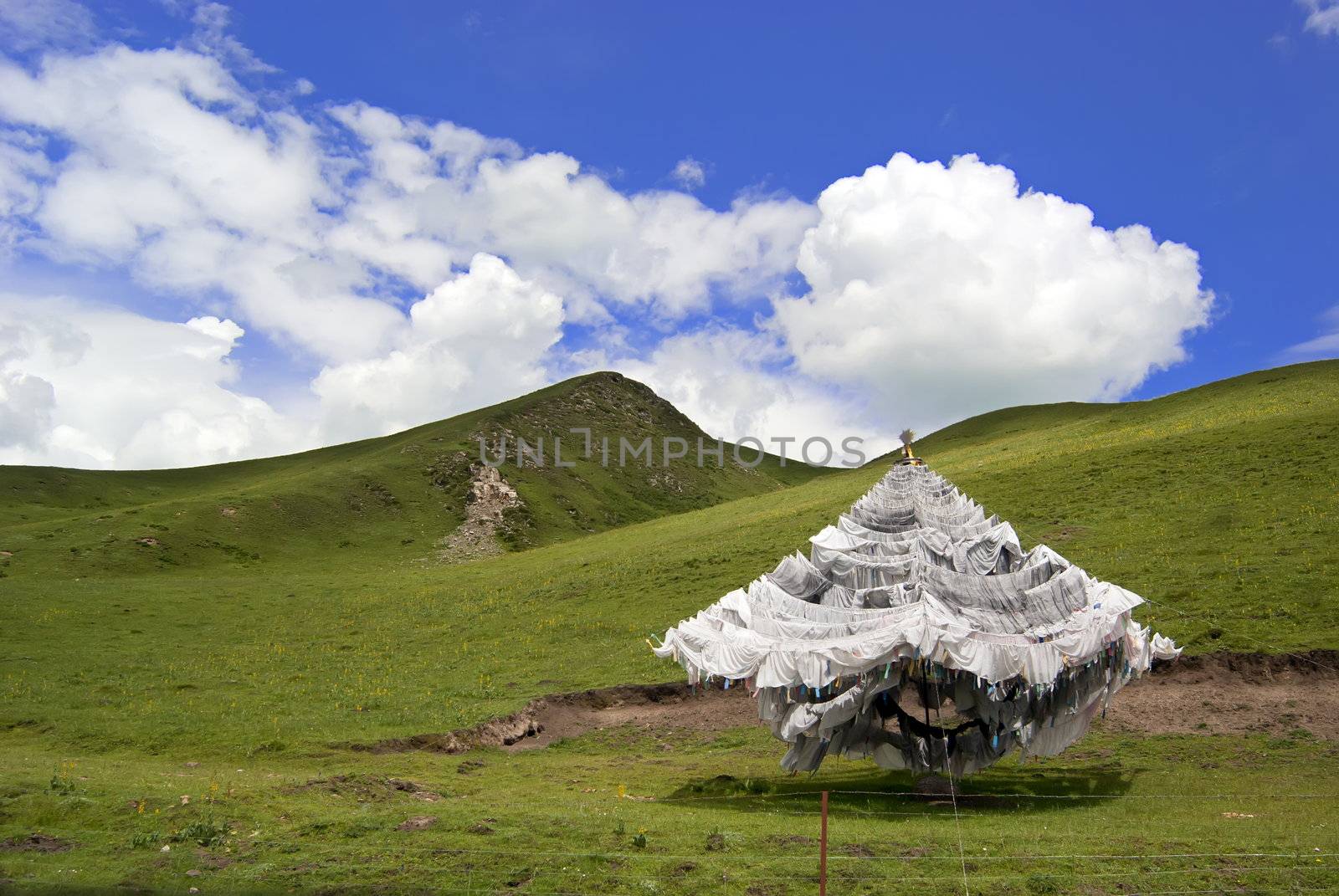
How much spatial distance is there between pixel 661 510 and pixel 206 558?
6414 cm

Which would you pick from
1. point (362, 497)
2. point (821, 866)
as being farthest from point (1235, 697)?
point (362, 497)

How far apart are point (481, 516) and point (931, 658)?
84310mm

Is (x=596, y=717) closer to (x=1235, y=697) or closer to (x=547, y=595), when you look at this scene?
(x=1235, y=697)

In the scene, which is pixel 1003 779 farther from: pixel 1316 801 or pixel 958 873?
pixel 958 873

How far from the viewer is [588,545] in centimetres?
7200

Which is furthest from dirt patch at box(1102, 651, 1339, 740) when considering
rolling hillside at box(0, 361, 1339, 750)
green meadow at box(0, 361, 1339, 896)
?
rolling hillside at box(0, 361, 1339, 750)

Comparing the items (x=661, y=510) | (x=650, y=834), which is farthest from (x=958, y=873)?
(x=661, y=510)

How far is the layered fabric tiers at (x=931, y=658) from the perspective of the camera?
1755cm

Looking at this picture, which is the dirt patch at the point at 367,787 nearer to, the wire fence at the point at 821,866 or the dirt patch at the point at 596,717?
the wire fence at the point at 821,866

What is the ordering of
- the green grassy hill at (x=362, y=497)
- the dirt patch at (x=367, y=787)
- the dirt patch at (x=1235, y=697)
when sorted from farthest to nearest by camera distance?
the green grassy hill at (x=362, y=497) < the dirt patch at (x=1235, y=697) < the dirt patch at (x=367, y=787)

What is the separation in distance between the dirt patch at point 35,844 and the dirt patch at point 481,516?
2723 inches

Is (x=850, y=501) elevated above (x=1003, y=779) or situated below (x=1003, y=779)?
above

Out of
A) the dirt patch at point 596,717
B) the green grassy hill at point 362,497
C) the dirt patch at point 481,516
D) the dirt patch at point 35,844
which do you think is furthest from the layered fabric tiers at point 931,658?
the dirt patch at point 481,516

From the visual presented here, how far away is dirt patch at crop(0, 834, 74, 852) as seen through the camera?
13.6m
